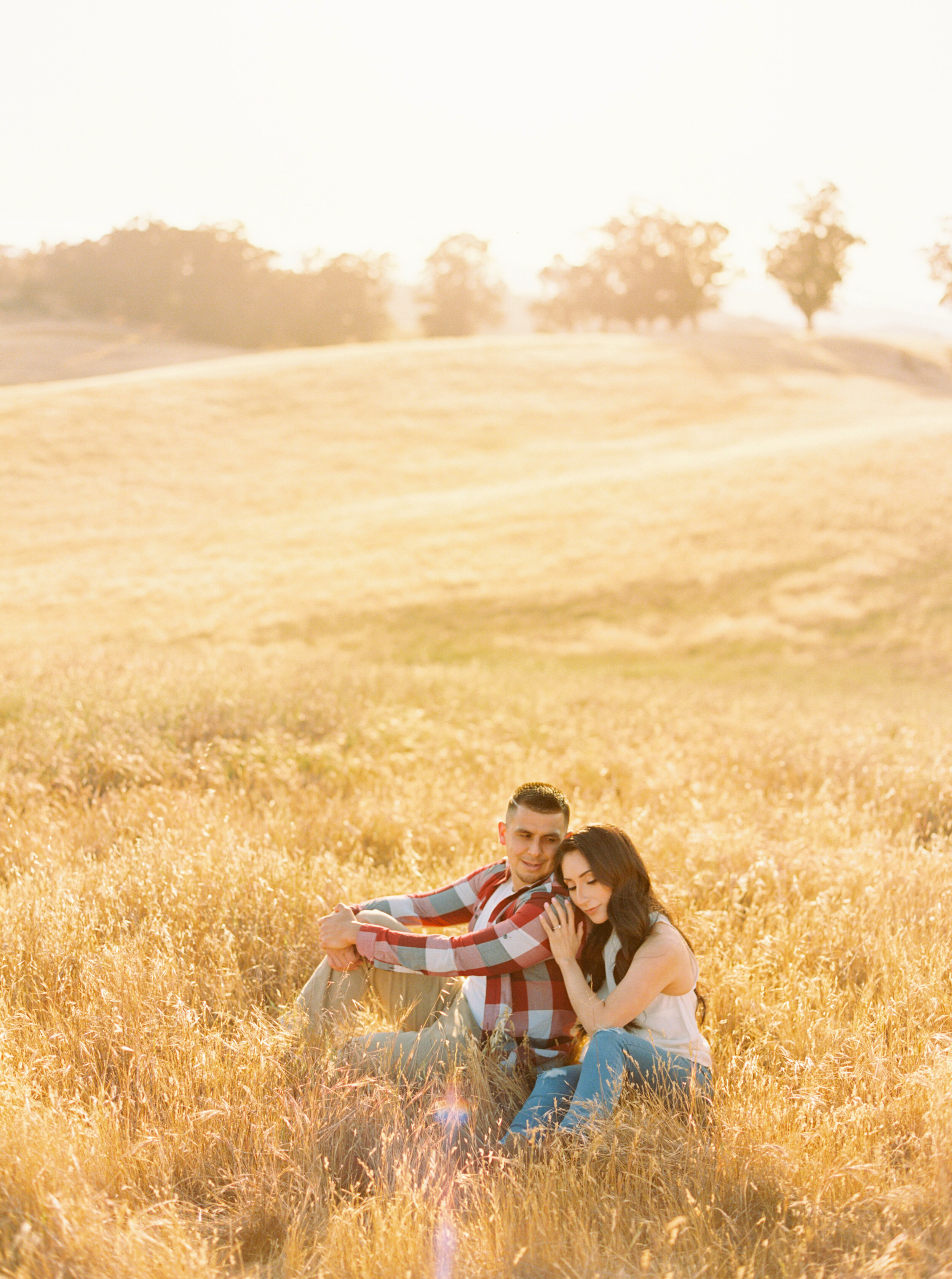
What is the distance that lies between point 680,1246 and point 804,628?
16813mm

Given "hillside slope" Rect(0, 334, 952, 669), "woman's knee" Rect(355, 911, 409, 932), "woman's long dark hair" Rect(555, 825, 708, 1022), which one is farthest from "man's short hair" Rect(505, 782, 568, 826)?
Answer: "hillside slope" Rect(0, 334, 952, 669)

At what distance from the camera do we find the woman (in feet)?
10.7

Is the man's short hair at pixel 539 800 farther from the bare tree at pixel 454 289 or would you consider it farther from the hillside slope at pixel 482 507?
the bare tree at pixel 454 289

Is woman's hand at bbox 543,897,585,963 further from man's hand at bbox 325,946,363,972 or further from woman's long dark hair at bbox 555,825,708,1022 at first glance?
man's hand at bbox 325,946,363,972

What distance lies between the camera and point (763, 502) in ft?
84.0

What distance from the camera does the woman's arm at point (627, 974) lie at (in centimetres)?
332

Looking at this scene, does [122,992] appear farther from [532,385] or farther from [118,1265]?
[532,385]

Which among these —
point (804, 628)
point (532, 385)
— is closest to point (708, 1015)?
point (804, 628)

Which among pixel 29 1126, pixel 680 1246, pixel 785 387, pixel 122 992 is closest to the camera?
pixel 680 1246

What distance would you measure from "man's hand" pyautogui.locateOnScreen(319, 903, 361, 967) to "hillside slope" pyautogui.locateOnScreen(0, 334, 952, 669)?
44.1 feet

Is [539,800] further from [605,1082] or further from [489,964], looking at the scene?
[605,1082]

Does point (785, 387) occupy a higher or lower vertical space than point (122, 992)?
higher

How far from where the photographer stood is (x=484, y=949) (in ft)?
11.6

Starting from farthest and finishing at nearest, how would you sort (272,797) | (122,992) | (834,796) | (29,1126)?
(834,796), (272,797), (122,992), (29,1126)
